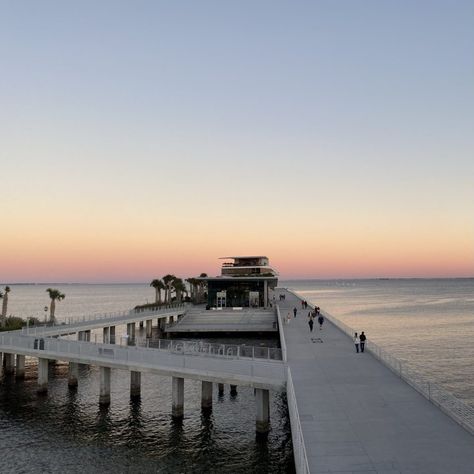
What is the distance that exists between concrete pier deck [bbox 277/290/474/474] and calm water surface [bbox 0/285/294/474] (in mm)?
4167

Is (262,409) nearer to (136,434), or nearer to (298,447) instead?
(136,434)

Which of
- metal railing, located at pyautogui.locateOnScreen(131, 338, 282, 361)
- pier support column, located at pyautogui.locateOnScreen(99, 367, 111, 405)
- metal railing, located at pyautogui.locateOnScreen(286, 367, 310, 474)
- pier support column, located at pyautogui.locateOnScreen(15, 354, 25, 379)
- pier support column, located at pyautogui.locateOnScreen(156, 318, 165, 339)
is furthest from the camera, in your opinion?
pier support column, located at pyautogui.locateOnScreen(156, 318, 165, 339)

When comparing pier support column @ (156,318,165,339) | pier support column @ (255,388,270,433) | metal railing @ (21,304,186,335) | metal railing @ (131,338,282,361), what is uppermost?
Answer: metal railing @ (131,338,282,361)

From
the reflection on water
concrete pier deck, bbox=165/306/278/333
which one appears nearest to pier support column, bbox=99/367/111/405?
the reflection on water

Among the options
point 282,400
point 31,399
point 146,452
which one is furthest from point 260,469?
point 31,399

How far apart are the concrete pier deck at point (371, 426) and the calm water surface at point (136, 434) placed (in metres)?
4.17

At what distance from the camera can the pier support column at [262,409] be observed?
2484 cm

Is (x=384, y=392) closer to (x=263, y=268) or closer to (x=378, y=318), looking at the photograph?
(x=263, y=268)

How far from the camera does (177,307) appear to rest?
7731 centimetres

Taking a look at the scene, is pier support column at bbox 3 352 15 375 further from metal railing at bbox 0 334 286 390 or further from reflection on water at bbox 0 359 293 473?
metal railing at bbox 0 334 286 390

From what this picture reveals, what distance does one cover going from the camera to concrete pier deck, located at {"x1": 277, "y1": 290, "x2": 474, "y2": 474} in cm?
1357

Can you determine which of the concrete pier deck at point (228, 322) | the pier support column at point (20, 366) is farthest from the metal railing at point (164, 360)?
the concrete pier deck at point (228, 322)

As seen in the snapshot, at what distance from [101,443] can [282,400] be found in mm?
12242

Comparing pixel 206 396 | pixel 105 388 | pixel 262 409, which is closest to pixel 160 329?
pixel 105 388
